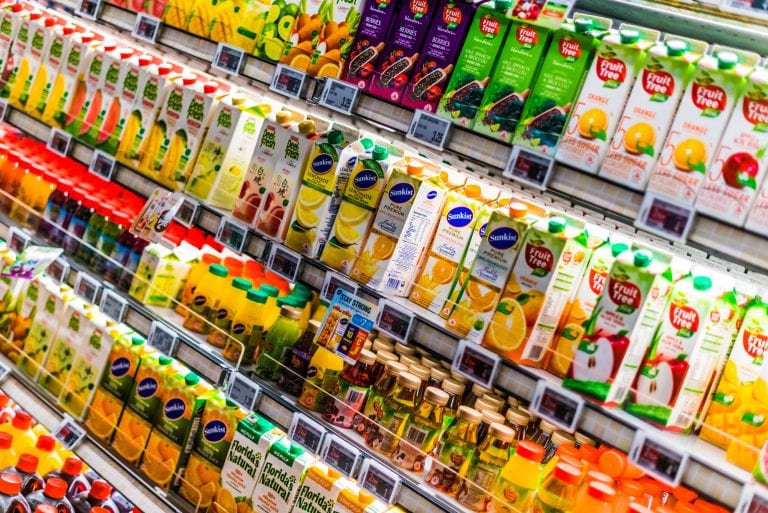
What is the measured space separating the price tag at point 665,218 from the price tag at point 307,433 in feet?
3.18

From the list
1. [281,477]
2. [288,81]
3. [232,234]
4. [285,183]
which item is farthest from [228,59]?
[281,477]

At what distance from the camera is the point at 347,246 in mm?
2262

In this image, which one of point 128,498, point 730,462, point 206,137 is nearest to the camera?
point 730,462

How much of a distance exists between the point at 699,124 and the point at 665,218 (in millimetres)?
227

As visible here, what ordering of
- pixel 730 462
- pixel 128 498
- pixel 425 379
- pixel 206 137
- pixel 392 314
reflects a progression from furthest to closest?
pixel 206 137, pixel 128 498, pixel 425 379, pixel 392 314, pixel 730 462

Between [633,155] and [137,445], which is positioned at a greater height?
[633,155]

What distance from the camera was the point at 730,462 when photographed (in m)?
1.69

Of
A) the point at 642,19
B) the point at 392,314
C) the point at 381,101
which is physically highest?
the point at 642,19

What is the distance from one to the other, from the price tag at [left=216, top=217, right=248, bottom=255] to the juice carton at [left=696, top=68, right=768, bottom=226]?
4.13 feet

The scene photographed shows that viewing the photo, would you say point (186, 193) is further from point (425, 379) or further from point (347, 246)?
point (425, 379)

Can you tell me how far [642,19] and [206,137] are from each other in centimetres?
135

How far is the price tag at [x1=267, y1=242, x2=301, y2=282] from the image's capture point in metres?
2.30

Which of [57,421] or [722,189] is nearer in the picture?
[722,189]

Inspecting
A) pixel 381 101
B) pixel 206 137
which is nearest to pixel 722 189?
pixel 381 101
